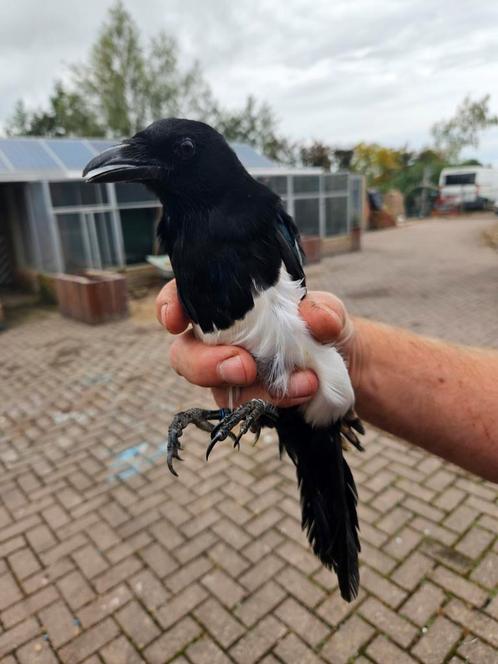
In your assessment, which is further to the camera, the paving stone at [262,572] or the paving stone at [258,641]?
the paving stone at [262,572]

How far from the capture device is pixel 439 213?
35.5m

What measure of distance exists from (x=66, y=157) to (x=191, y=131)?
11995 mm

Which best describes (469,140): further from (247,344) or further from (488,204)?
(247,344)

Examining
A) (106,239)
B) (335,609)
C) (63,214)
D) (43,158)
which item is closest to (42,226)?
(63,214)

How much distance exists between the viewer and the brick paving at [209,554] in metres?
Answer: 2.62

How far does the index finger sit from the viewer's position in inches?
78.7

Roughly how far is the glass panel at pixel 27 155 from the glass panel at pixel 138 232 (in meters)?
2.08

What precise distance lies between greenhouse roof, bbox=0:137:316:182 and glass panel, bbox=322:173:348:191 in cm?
785

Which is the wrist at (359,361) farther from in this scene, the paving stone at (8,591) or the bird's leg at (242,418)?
the paving stone at (8,591)

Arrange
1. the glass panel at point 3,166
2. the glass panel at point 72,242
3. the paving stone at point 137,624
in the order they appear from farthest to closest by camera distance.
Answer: the glass panel at point 72,242 → the glass panel at point 3,166 → the paving stone at point 137,624

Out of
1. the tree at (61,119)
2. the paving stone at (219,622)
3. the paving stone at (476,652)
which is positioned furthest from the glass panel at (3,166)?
the tree at (61,119)

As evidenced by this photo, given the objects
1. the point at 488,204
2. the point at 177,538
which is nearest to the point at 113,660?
the point at 177,538

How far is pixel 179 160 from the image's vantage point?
2002mm

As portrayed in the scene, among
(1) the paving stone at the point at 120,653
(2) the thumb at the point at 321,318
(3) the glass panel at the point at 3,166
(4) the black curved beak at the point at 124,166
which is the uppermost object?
(3) the glass panel at the point at 3,166
